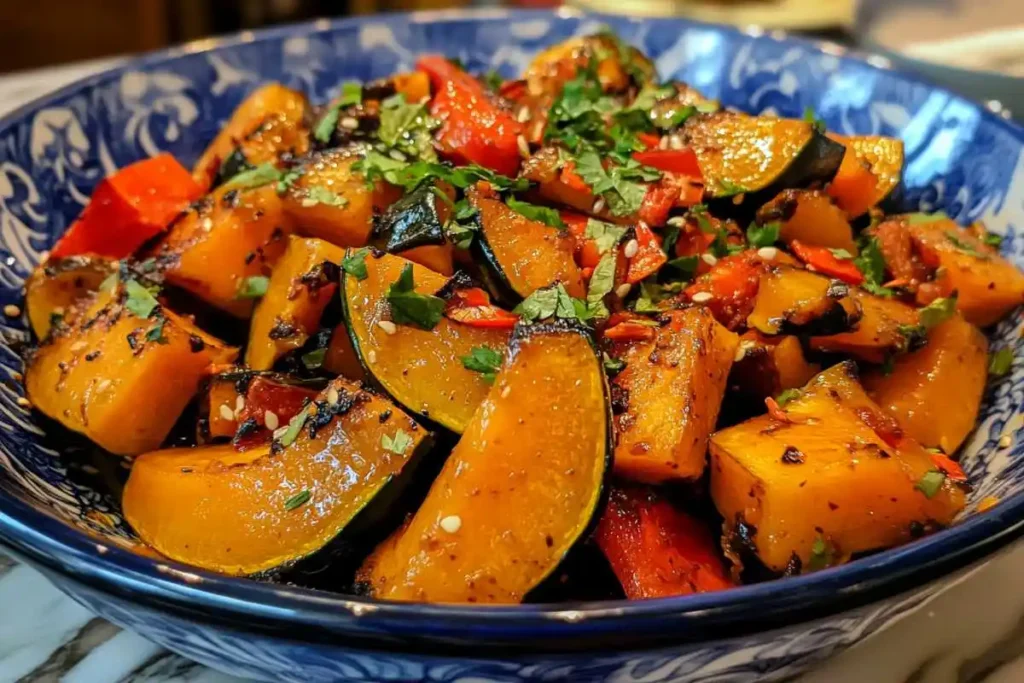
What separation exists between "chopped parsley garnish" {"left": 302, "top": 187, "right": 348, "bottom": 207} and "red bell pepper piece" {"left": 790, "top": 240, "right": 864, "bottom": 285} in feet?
2.89

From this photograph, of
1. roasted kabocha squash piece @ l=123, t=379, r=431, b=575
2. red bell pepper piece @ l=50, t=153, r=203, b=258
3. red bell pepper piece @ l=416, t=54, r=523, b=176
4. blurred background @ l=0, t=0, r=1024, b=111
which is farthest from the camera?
blurred background @ l=0, t=0, r=1024, b=111

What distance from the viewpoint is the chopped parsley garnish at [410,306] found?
1391 mm

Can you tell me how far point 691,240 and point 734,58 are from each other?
129 centimetres

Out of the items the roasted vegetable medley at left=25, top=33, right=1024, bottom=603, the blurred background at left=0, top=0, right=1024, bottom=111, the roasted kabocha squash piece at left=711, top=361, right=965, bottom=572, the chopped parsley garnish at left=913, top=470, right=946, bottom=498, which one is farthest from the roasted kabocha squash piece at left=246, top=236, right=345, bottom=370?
the blurred background at left=0, top=0, right=1024, bottom=111

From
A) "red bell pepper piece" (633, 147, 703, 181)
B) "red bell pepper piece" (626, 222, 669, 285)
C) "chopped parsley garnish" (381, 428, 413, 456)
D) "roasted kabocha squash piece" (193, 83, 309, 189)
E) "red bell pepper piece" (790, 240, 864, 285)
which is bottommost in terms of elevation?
"red bell pepper piece" (790, 240, 864, 285)

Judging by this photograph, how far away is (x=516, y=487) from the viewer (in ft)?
3.84

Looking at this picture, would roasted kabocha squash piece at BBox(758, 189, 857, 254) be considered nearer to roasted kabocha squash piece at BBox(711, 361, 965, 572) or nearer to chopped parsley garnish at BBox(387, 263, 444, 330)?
roasted kabocha squash piece at BBox(711, 361, 965, 572)

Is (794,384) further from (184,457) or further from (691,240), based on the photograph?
(184,457)

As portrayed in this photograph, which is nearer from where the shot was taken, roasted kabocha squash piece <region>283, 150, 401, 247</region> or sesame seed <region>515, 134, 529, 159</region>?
roasted kabocha squash piece <region>283, 150, 401, 247</region>

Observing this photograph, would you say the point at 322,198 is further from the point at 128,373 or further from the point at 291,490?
the point at 291,490

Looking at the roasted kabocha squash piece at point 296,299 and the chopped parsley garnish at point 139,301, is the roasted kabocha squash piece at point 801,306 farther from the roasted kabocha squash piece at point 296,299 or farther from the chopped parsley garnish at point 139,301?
the chopped parsley garnish at point 139,301

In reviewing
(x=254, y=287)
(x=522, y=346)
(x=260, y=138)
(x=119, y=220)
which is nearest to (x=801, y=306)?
(x=522, y=346)

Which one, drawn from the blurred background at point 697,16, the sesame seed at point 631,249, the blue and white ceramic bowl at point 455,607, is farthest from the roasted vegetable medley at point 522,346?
the blurred background at point 697,16

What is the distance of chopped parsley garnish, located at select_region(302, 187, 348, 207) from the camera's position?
1.63 metres
